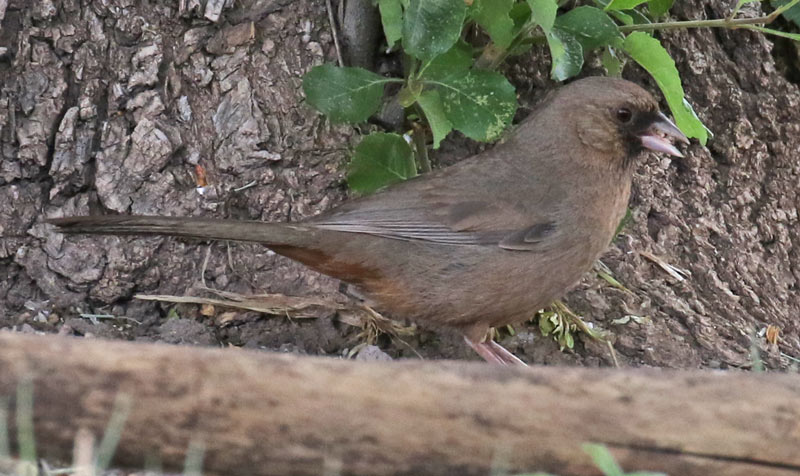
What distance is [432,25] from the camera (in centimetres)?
377

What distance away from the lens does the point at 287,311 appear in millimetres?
4391

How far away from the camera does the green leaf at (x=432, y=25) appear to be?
12.3ft

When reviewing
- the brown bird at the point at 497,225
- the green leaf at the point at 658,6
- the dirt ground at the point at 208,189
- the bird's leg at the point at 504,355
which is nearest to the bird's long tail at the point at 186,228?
the brown bird at the point at 497,225

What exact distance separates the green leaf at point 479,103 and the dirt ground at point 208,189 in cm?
63

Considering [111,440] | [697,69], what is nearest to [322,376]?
[111,440]

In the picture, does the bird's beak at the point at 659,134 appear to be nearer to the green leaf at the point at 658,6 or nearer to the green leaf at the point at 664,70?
the green leaf at the point at 664,70

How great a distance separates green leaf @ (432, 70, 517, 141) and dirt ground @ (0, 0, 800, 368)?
2.07ft

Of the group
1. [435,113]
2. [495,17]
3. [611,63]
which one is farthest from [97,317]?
[611,63]

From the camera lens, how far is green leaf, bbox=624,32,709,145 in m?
4.00

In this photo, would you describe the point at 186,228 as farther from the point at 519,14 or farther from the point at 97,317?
the point at 519,14

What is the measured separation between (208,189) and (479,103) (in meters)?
1.18

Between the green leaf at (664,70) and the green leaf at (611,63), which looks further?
the green leaf at (611,63)

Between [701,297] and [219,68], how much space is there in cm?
235

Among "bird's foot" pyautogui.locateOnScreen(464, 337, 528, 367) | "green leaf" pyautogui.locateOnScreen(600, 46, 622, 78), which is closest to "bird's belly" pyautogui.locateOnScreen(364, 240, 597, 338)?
"bird's foot" pyautogui.locateOnScreen(464, 337, 528, 367)
